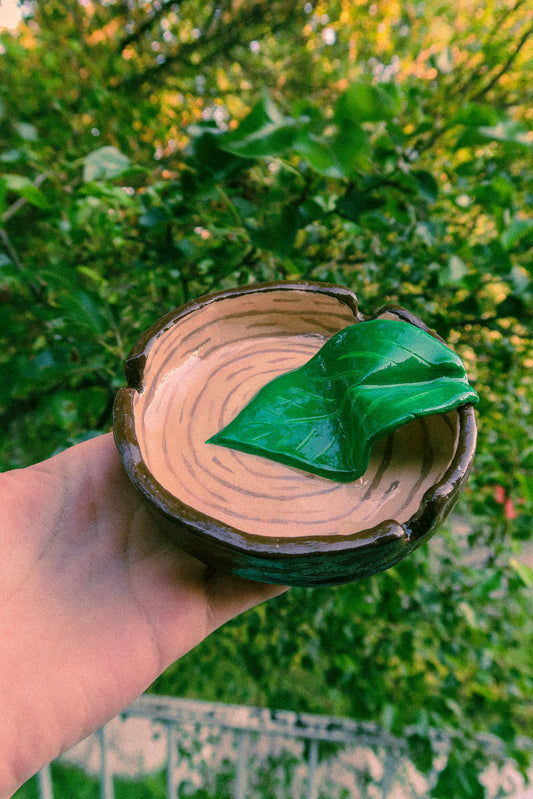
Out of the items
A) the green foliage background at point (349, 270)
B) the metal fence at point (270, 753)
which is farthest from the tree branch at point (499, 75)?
the metal fence at point (270, 753)

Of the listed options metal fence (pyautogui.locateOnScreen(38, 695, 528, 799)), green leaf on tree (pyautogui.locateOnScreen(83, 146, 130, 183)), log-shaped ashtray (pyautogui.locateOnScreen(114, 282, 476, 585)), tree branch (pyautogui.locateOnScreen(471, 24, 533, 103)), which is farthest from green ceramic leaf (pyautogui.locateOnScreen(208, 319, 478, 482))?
metal fence (pyautogui.locateOnScreen(38, 695, 528, 799))

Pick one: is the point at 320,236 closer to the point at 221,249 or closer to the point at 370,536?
the point at 221,249

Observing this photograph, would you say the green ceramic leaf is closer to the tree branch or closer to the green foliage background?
the green foliage background

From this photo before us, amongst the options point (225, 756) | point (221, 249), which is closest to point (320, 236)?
point (221, 249)

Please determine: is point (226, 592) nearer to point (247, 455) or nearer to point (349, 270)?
point (247, 455)

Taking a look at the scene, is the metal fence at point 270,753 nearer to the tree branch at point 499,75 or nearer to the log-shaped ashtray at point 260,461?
the log-shaped ashtray at point 260,461

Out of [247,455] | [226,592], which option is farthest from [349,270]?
[226,592]
